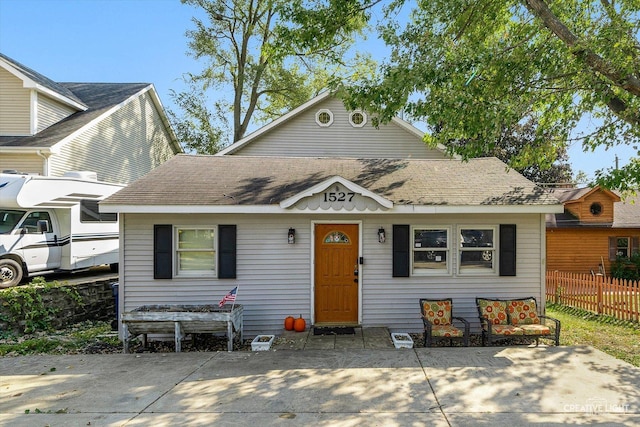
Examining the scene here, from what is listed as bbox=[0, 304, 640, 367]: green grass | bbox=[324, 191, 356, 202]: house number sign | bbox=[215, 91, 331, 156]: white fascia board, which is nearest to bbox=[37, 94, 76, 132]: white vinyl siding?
bbox=[215, 91, 331, 156]: white fascia board

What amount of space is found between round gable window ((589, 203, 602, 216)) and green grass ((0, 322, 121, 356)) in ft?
65.1

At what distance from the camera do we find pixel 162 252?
8.03m

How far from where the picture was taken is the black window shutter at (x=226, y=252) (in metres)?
8.10

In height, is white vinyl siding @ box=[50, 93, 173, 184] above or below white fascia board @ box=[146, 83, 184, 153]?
below

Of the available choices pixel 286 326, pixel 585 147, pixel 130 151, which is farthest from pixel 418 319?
pixel 130 151

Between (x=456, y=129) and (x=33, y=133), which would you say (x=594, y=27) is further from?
(x=33, y=133)

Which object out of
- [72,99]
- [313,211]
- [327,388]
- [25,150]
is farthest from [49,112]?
[327,388]

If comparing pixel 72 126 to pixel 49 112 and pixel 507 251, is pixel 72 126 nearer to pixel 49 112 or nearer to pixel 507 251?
pixel 49 112

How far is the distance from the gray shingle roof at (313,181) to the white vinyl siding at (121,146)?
6039 mm

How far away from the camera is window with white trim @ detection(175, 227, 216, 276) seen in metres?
8.20

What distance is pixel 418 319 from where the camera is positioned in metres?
8.31

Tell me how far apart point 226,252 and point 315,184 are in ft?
8.23

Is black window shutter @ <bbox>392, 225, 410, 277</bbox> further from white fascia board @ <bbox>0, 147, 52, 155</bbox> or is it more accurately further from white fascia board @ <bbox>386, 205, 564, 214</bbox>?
white fascia board @ <bbox>0, 147, 52, 155</bbox>

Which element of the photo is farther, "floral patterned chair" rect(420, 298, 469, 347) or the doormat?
the doormat
